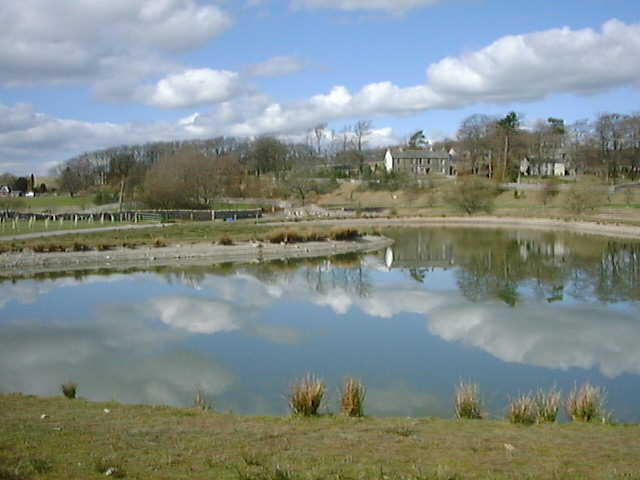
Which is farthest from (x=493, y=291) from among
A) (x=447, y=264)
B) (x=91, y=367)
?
(x=91, y=367)

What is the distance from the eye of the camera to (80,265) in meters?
31.1

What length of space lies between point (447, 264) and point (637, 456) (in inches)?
995

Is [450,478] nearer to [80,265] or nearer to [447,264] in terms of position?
[447,264]

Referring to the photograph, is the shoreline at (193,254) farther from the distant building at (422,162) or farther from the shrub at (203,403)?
the distant building at (422,162)

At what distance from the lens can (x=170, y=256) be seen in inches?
1305

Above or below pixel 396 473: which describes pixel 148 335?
below

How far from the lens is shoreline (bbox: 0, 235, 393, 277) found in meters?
30.3

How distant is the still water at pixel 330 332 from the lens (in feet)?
37.6

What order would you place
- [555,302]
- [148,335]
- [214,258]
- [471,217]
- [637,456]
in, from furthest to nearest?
[471,217] → [214,258] → [555,302] → [148,335] → [637,456]

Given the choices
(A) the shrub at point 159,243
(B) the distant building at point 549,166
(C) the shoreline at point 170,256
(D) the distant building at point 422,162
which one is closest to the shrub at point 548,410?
(C) the shoreline at point 170,256

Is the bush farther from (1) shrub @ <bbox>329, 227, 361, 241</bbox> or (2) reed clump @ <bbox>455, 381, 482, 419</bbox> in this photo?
(2) reed clump @ <bbox>455, 381, 482, 419</bbox>

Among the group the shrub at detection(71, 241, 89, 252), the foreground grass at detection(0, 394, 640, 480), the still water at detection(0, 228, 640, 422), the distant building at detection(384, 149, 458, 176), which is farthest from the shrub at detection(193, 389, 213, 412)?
the distant building at detection(384, 149, 458, 176)

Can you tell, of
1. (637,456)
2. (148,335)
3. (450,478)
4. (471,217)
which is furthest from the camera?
(471,217)

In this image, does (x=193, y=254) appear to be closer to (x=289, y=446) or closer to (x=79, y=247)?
(x=79, y=247)
